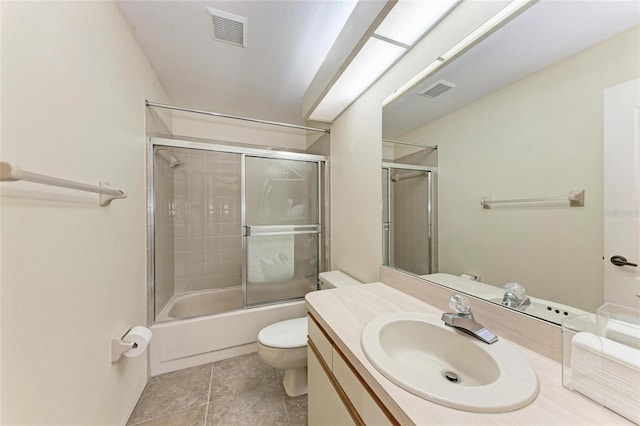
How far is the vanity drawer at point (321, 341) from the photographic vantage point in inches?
34.4

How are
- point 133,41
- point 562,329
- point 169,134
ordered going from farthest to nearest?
1. point 169,134
2. point 133,41
3. point 562,329

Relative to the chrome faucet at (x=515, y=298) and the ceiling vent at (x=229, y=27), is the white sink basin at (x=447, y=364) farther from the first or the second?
the ceiling vent at (x=229, y=27)

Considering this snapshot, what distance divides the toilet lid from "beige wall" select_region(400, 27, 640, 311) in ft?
3.47

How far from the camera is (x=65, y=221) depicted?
2.78ft

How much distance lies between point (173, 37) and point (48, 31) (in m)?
0.89

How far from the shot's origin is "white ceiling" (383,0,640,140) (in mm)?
608

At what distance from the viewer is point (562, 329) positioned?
1.93ft

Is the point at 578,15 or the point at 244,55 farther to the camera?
the point at 244,55

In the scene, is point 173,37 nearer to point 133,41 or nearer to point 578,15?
point 133,41

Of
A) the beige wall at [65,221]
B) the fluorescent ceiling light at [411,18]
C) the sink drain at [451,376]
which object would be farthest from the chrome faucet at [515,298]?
the beige wall at [65,221]

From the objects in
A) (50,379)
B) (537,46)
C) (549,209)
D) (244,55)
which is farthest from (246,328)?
(537,46)

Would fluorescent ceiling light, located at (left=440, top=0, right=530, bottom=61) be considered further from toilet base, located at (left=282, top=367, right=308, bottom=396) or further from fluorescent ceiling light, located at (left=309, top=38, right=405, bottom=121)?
toilet base, located at (left=282, top=367, right=308, bottom=396)

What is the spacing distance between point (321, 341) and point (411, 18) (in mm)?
1522

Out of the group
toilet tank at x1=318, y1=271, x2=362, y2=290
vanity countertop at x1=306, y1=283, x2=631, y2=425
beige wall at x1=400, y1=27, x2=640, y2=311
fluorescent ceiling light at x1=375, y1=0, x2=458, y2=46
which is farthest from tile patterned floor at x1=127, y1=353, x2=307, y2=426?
fluorescent ceiling light at x1=375, y1=0, x2=458, y2=46
